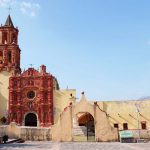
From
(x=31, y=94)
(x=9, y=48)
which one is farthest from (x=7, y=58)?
(x=31, y=94)

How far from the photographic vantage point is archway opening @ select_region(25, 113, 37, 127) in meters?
55.9

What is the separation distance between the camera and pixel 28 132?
38.9 meters

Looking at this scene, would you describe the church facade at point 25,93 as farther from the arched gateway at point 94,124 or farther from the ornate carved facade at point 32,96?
the arched gateway at point 94,124

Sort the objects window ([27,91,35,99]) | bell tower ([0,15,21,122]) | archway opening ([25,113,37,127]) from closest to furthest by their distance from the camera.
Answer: archway opening ([25,113,37,127])
bell tower ([0,15,21,122])
window ([27,91,35,99])

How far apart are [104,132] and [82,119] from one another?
1424 cm

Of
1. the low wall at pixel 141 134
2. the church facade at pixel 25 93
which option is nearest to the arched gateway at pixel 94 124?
the low wall at pixel 141 134

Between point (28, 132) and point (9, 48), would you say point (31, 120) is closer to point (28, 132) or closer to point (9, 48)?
point (9, 48)

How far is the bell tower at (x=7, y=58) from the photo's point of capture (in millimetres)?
56594

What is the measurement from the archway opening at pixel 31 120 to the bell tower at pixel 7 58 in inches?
152

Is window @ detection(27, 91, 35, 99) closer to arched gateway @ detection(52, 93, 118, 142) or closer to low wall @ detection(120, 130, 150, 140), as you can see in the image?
arched gateway @ detection(52, 93, 118, 142)

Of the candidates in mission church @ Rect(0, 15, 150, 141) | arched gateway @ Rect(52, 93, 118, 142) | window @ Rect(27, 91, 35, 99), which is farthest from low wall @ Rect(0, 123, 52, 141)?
window @ Rect(27, 91, 35, 99)

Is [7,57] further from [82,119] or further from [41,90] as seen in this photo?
[82,119]

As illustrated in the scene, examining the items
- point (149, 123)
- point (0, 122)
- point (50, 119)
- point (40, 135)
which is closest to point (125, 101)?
point (149, 123)

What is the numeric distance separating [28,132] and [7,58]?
2337cm
